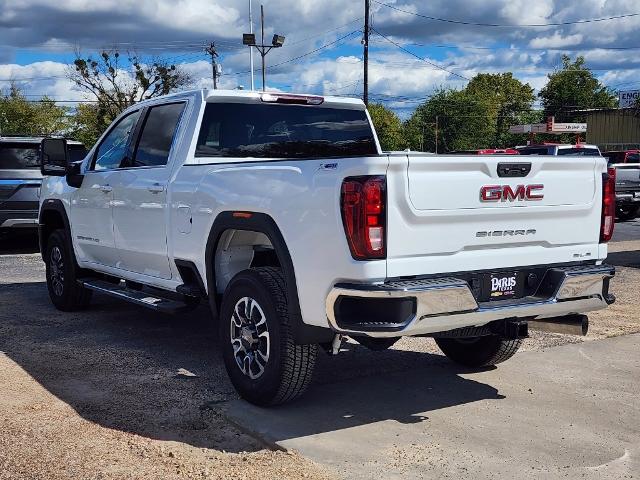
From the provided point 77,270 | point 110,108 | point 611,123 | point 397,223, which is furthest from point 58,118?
point 397,223

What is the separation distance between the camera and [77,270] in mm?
7871

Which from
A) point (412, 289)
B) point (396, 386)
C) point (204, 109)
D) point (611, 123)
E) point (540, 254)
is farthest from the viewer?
point (611, 123)

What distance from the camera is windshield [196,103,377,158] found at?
6.10 metres

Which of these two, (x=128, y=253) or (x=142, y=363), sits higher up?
(x=128, y=253)

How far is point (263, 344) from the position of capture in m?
4.88

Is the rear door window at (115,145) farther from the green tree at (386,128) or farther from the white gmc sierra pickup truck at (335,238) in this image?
the green tree at (386,128)

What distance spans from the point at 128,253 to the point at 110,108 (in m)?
42.1

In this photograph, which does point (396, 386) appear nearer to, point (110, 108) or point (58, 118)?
point (110, 108)

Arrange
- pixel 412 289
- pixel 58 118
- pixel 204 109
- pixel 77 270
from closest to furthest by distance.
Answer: pixel 412 289 < pixel 204 109 < pixel 77 270 < pixel 58 118

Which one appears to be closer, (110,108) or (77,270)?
(77,270)

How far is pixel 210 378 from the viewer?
5.67m

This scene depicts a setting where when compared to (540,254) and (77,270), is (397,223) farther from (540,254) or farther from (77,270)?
(77,270)

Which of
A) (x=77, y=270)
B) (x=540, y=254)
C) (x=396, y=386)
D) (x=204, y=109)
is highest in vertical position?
(x=204, y=109)

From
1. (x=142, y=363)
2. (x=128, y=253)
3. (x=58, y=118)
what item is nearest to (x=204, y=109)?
(x=128, y=253)
